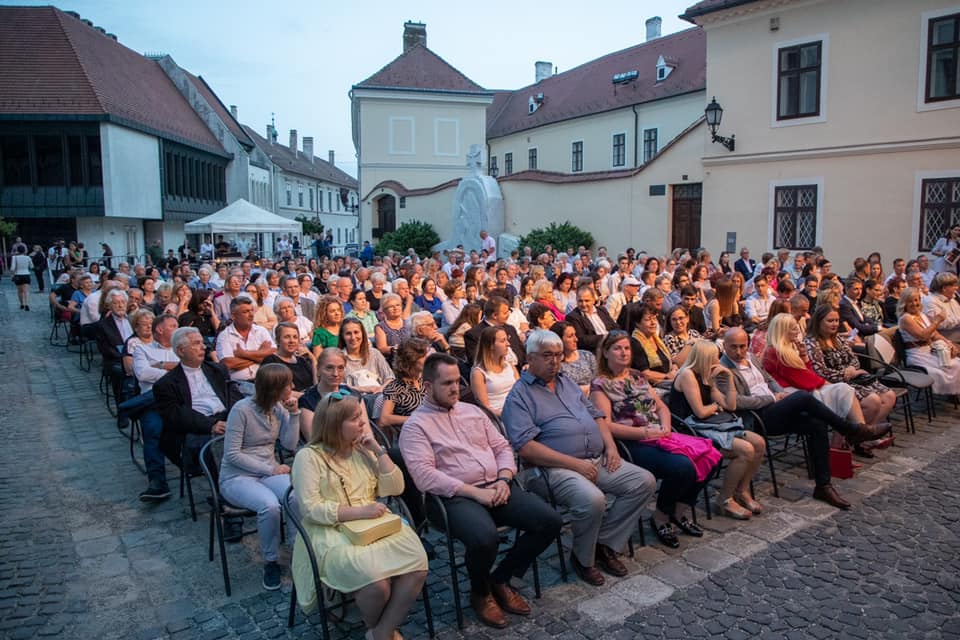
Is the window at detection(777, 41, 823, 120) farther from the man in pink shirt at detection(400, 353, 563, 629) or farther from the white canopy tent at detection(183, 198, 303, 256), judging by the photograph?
the man in pink shirt at detection(400, 353, 563, 629)

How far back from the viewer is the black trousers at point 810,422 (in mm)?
5703

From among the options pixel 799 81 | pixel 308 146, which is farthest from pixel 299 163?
pixel 799 81

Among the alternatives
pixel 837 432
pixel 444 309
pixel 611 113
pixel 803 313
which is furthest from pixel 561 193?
pixel 837 432

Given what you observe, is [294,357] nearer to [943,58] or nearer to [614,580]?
[614,580]

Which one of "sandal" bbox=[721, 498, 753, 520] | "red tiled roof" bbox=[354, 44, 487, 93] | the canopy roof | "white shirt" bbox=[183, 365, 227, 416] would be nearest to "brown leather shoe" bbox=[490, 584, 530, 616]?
"sandal" bbox=[721, 498, 753, 520]

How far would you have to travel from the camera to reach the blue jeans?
4941mm

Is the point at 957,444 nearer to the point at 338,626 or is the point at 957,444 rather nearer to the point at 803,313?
the point at 803,313

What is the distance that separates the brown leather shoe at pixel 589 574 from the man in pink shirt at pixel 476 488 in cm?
46

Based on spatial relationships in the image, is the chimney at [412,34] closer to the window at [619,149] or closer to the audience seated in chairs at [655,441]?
the window at [619,149]

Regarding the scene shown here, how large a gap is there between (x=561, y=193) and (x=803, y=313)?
1746 cm

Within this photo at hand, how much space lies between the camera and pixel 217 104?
155 ft

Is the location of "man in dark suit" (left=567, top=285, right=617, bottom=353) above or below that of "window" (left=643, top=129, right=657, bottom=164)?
below

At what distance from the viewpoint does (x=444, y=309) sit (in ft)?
31.8

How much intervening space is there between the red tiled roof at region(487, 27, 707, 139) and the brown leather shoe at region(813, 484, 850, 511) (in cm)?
2571
